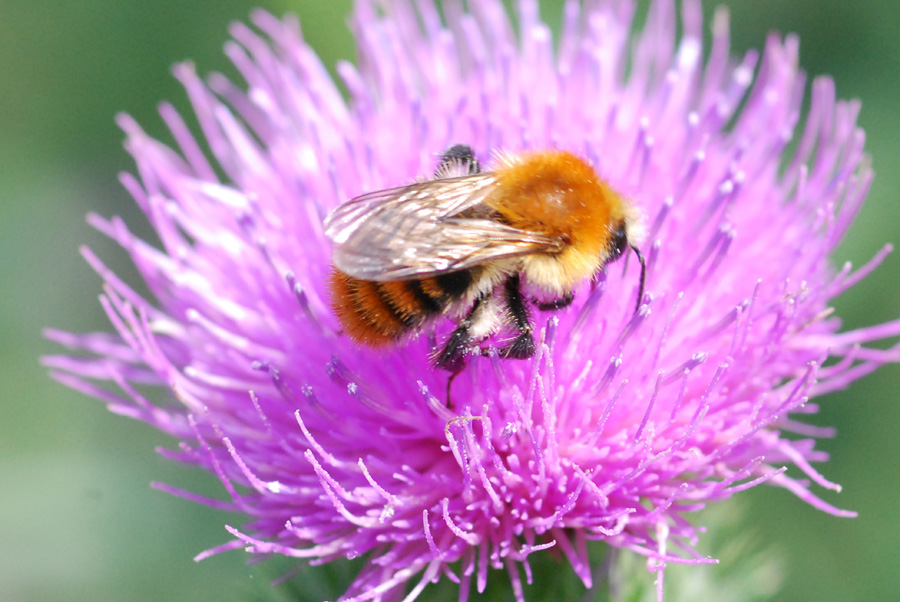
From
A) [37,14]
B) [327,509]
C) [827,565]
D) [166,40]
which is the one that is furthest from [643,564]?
[37,14]

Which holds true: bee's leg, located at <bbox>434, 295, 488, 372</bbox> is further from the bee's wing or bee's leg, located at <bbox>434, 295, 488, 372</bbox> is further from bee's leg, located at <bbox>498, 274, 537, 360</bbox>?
the bee's wing

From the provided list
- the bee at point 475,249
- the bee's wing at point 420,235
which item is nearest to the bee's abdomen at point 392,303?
the bee at point 475,249

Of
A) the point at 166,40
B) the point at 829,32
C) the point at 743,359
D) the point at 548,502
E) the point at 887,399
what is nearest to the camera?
the point at 548,502

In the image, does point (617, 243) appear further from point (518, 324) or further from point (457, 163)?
point (457, 163)

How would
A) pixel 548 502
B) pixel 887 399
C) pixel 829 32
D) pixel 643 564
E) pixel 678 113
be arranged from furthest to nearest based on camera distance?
pixel 829 32 → pixel 887 399 → pixel 678 113 → pixel 643 564 → pixel 548 502

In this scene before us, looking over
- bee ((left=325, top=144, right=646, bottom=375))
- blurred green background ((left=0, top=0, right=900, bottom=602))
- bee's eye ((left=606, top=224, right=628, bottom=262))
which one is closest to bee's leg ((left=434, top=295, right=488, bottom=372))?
bee ((left=325, top=144, right=646, bottom=375))

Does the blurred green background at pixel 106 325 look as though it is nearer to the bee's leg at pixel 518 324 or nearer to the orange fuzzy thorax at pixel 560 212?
the bee's leg at pixel 518 324

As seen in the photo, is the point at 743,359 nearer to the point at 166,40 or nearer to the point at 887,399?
the point at 887,399

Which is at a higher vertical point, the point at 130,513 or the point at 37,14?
the point at 37,14
